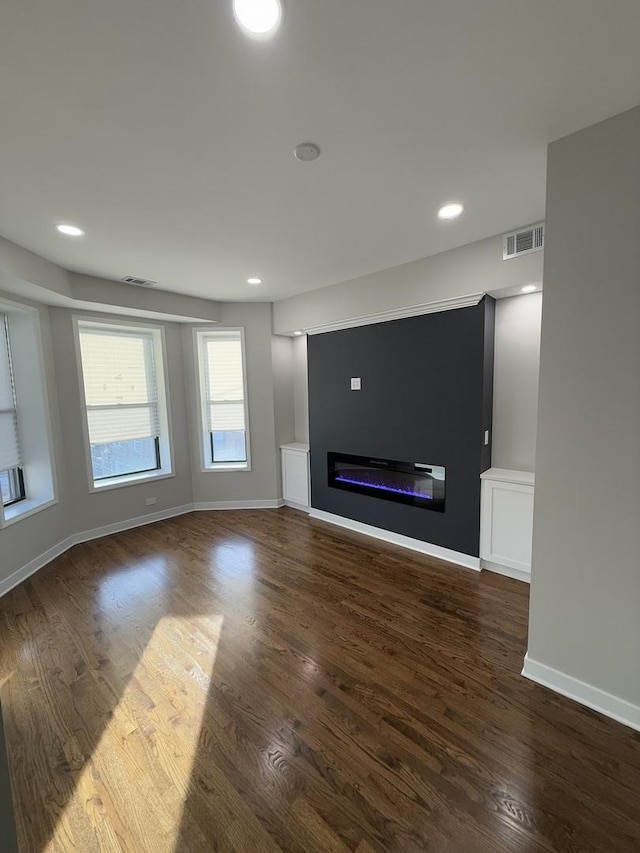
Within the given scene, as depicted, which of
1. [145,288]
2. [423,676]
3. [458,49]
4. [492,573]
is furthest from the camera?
[145,288]

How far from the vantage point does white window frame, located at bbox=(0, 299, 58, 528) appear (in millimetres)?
3334

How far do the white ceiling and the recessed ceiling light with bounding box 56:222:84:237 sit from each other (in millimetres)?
84

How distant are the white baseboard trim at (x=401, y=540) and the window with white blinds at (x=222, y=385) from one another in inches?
55.7

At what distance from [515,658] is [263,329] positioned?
4184mm

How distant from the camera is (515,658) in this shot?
207 cm

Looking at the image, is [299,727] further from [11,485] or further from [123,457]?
[123,457]

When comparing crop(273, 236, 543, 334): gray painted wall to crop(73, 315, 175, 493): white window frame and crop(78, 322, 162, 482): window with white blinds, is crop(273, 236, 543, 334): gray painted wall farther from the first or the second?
crop(78, 322, 162, 482): window with white blinds

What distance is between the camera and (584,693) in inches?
69.9

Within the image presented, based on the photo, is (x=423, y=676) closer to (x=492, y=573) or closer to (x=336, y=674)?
(x=336, y=674)

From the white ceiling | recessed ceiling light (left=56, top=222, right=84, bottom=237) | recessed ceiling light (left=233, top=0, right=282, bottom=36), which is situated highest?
recessed ceiling light (left=56, top=222, right=84, bottom=237)

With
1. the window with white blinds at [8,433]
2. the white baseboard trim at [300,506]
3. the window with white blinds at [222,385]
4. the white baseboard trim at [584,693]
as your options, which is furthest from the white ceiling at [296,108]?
the white baseboard trim at [300,506]

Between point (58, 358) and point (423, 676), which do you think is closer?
point (423, 676)

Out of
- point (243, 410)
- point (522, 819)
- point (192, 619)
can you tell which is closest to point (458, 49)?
point (522, 819)

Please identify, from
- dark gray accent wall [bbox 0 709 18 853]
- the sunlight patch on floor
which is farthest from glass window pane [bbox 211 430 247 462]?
dark gray accent wall [bbox 0 709 18 853]
